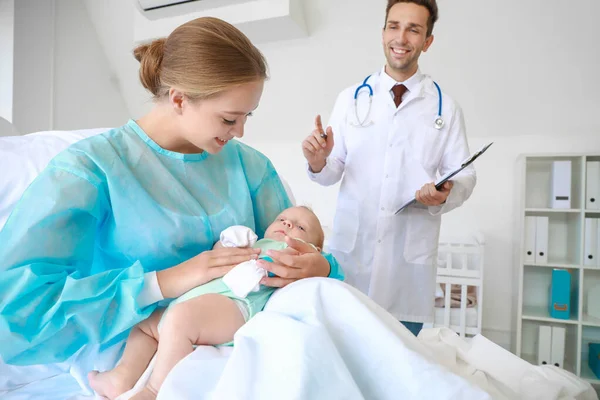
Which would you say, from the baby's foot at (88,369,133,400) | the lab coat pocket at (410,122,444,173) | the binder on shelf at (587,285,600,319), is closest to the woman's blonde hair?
the baby's foot at (88,369,133,400)

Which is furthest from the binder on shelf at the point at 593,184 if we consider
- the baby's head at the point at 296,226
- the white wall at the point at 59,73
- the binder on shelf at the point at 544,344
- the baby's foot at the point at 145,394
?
the white wall at the point at 59,73

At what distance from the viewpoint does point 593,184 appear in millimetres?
2762

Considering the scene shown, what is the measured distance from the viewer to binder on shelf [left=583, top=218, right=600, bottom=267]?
109 inches

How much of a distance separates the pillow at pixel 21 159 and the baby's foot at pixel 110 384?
554mm

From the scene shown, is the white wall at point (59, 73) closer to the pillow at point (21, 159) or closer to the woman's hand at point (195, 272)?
the pillow at point (21, 159)

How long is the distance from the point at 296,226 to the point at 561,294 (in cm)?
219

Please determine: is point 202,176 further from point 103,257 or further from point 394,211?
point 394,211

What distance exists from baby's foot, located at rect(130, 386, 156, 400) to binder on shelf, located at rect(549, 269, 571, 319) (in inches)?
104

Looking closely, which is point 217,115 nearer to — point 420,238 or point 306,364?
point 306,364

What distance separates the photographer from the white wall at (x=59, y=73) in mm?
3068

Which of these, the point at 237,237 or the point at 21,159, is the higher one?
the point at 21,159

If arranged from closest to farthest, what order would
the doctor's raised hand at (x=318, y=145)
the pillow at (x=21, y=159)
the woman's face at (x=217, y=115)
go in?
the woman's face at (x=217, y=115) → the pillow at (x=21, y=159) → the doctor's raised hand at (x=318, y=145)

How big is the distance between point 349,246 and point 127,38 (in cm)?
254

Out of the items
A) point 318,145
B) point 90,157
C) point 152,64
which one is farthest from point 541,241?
point 90,157
